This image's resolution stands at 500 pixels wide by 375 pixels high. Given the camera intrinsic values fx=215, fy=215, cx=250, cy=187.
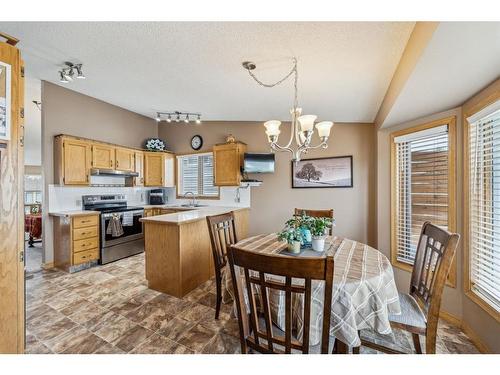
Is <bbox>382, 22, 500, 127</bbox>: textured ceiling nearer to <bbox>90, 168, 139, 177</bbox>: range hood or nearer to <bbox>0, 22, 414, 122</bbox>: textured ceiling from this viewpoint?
<bbox>0, 22, 414, 122</bbox>: textured ceiling

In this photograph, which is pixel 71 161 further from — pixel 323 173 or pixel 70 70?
pixel 323 173

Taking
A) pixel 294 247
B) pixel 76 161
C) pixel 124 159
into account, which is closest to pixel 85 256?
pixel 76 161

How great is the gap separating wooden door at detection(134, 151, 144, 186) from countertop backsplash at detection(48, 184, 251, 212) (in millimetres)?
332

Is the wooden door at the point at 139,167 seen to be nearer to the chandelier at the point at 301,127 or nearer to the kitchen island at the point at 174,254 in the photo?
the kitchen island at the point at 174,254

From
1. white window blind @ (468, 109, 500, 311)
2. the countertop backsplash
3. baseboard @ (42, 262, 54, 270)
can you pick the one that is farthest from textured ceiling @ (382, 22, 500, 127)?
baseboard @ (42, 262, 54, 270)

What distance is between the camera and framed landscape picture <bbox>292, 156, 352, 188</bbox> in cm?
362

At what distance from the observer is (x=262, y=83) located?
2.54 meters

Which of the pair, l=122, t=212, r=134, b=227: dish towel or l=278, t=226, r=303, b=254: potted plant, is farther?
l=122, t=212, r=134, b=227: dish towel

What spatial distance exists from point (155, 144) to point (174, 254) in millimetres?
3229

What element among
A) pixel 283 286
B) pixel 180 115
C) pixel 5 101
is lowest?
pixel 283 286

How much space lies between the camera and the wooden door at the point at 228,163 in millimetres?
4062

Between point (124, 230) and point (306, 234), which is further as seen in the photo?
point (124, 230)

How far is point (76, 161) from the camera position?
351 centimetres

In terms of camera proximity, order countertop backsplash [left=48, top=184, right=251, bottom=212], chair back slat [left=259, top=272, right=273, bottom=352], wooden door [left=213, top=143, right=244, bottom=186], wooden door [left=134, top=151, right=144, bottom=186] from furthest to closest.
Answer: wooden door [left=134, top=151, right=144, bottom=186], wooden door [left=213, top=143, right=244, bottom=186], countertop backsplash [left=48, top=184, right=251, bottom=212], chair back slat [left=259, top=272, right=273, bottom=352]
